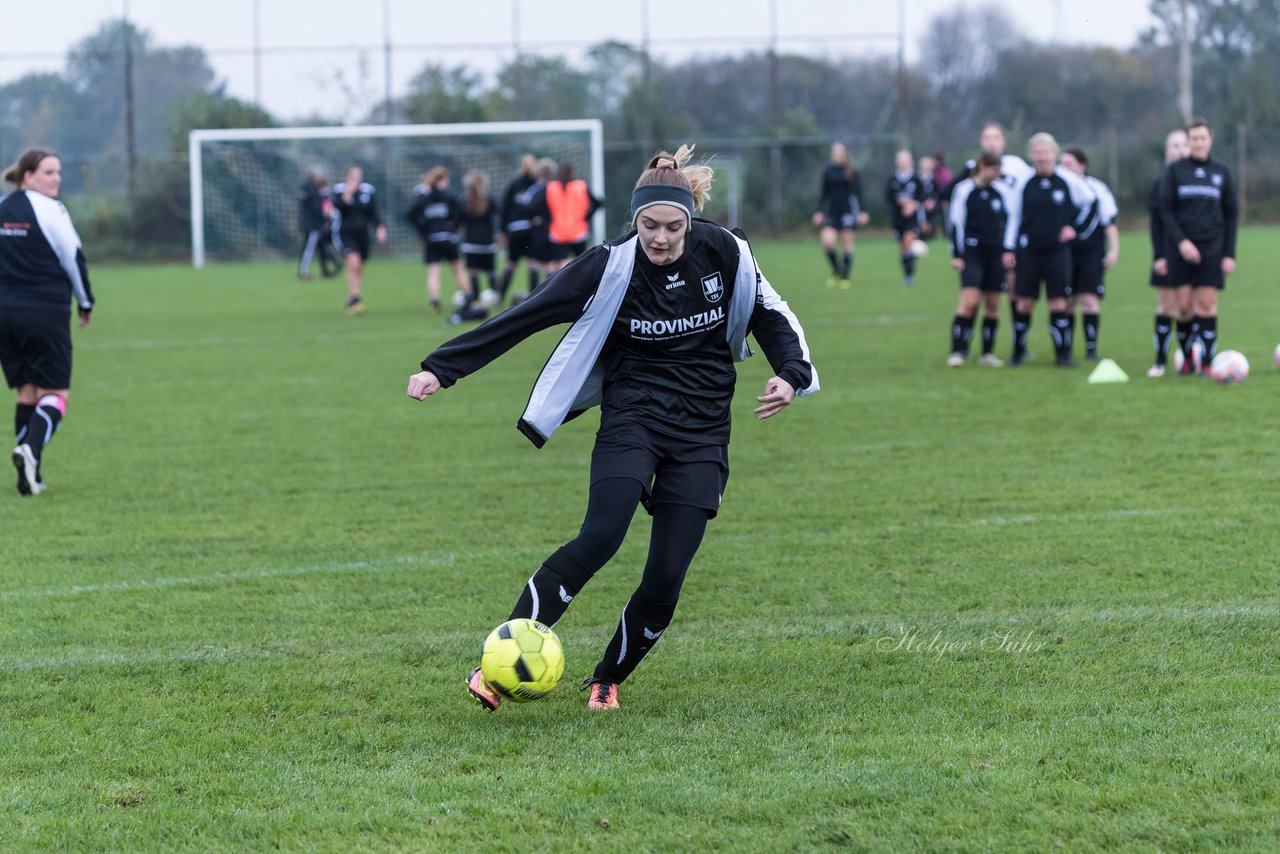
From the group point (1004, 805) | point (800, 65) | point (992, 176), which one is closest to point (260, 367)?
point (992, 176)

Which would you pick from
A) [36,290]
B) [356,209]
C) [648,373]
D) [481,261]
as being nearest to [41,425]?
[36,290]

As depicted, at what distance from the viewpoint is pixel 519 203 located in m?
19.3

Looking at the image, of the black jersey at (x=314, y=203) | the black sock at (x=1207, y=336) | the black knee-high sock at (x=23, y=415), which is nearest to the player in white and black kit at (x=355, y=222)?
the black jersey at (x=314, y=203)

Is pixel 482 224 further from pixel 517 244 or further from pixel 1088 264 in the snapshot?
pixel 1088 264

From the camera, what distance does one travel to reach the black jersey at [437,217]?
19484mm

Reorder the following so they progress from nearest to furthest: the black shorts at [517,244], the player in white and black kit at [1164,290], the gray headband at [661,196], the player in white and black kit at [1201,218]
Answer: the gray headband at [661,196] < the player in white and black kit at [1201,218] < the player in white and black kit at [1164,290] < the black shorts at [517,244]

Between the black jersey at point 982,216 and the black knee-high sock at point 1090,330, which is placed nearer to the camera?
the black jersey at point 982,216

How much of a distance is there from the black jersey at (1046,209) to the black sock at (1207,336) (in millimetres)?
1399

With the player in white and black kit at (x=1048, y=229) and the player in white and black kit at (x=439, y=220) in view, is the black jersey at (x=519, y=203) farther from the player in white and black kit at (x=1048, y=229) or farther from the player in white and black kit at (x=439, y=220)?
the player in white and black kit at (x=1048, y=229)

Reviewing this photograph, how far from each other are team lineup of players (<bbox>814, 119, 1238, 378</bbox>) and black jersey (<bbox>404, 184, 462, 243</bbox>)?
787 centimetres

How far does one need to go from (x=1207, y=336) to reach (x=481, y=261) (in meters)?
9.90

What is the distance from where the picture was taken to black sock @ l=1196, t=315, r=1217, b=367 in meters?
11.9

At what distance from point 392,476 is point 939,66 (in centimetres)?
4570

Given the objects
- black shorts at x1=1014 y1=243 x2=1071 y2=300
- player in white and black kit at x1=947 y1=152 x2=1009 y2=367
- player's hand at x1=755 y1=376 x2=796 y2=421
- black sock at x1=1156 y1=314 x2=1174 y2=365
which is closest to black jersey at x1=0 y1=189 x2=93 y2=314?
player's hand at x1=755 y1=376 x2=796 y2=421
